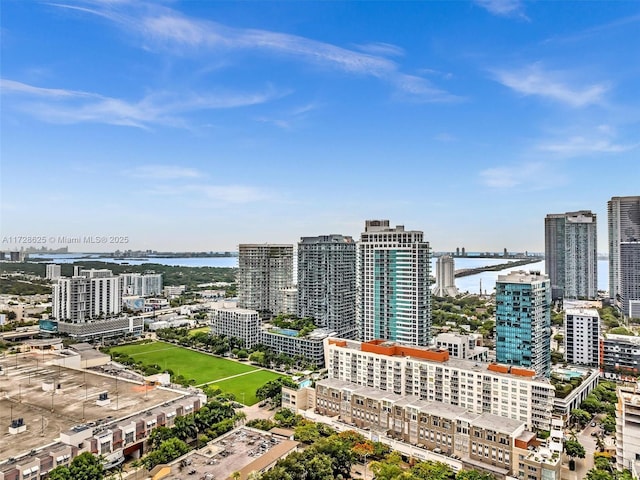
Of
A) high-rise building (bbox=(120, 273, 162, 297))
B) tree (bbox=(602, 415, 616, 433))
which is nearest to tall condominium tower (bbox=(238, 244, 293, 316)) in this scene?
high-rise building (bbox=(120, 273, 162, 297))

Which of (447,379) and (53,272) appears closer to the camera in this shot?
(447,379)

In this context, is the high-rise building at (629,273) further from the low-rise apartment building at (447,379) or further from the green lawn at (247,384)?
the green lawn at (247,384)

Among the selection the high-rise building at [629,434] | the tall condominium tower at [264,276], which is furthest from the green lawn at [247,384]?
the tall condominium tower at [264,276]

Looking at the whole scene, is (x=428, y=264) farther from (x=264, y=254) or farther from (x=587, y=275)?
(x=587, y=275)

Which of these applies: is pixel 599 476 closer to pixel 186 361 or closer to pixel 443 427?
pixel 443 427

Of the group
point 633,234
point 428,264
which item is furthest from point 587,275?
point 428,264

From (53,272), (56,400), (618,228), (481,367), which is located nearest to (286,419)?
(481,367)
